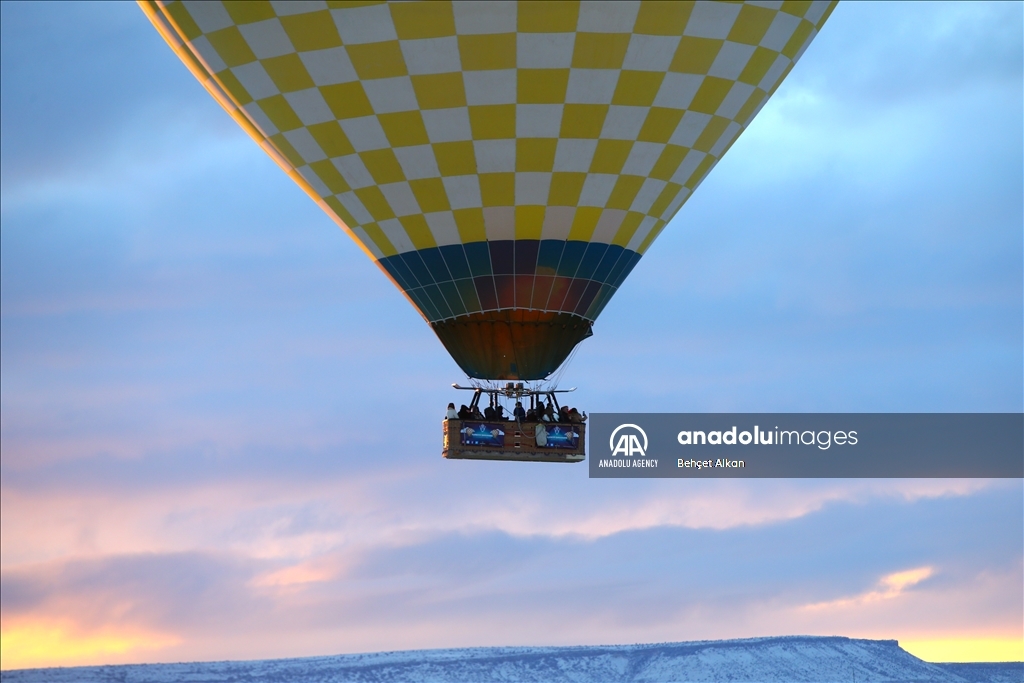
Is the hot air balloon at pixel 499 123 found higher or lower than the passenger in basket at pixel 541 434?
higher

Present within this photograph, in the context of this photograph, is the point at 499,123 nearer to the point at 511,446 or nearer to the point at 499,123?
the point at 499,123

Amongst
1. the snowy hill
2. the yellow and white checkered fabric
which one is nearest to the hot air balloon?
the yellow and white checkered fabric

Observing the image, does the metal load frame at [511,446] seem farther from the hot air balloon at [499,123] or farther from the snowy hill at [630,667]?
the snowy hill at [630,667]

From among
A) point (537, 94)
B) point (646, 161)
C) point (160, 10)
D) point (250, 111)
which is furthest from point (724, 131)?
point (160, 10)

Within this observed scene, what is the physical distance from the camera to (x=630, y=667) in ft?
337

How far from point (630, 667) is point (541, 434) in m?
87.6

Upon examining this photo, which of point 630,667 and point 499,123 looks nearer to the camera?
→ point 499,123

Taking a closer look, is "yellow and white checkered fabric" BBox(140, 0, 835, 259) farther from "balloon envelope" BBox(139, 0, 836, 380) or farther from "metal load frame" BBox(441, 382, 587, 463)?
"metal load frame" BBox(441, 382, 587, 463)

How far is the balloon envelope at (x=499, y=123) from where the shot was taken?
16625 millimetres

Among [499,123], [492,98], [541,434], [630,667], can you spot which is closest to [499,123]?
[499,123]

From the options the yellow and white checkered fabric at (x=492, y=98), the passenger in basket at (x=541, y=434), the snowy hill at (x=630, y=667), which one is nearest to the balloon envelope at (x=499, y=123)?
the yellow and white checkered fabric at (x=492, y=98)

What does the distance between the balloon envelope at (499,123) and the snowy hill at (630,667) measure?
80965 millimetres

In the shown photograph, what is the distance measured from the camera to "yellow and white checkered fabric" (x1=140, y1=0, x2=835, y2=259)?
54.4 ft

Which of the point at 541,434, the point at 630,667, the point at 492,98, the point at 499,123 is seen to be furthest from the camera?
the point at 630,667
